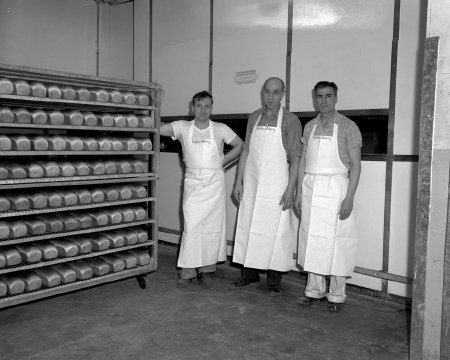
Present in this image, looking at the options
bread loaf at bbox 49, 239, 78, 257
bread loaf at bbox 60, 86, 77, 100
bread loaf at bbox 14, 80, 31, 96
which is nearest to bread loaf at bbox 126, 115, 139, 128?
bread loaf at bbox 60, 86, 77, 100

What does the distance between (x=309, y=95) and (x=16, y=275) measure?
8.54 ft

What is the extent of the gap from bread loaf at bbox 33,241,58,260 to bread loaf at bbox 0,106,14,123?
892 millimetres

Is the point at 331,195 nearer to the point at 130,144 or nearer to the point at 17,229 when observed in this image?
the point at 130,144

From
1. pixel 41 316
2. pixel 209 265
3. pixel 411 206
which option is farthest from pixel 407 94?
pixel 41 316

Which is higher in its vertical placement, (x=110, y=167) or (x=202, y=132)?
(x=202, y=132)

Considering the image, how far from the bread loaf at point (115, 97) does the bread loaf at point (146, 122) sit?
224 mm

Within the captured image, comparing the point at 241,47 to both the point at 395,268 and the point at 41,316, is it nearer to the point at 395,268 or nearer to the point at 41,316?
the point at 395,268

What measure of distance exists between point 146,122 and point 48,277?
134cm

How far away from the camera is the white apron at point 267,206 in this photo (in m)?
3.71

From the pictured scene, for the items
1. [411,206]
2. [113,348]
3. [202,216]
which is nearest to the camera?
[113,348]

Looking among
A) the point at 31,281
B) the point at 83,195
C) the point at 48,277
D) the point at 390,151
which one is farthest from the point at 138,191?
the point at 390,151

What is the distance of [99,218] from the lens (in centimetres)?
360

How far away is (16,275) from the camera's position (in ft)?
10.7

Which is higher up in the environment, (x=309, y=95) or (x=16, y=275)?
(x=309, y=95)
